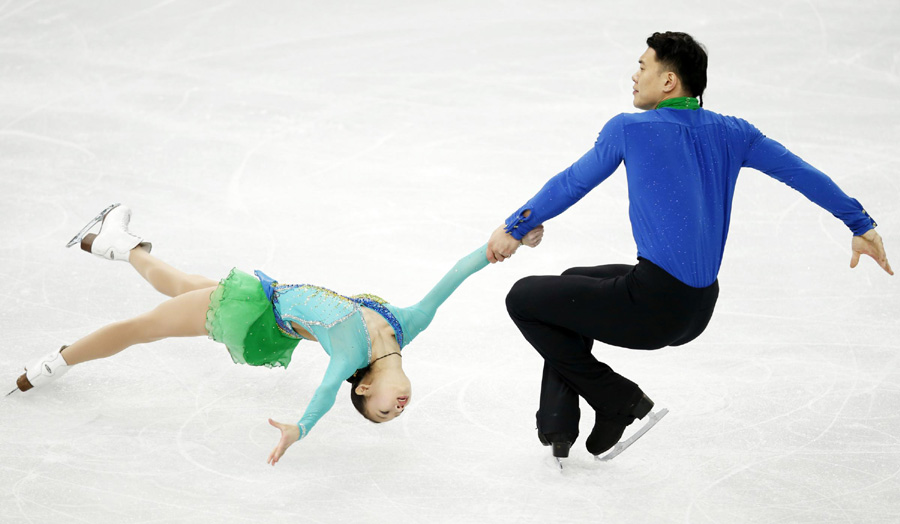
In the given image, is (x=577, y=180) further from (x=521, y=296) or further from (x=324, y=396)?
(x=324, y=396)

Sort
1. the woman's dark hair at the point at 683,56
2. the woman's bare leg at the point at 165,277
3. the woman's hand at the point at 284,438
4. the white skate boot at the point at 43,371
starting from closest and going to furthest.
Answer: the woman's hand at the point at 284,438, the woman's dark hair at the point at 683,56, the white skate boot at the point at 43,371, the woman's bare leg at the point at 165,277

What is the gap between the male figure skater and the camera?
10.1 ft

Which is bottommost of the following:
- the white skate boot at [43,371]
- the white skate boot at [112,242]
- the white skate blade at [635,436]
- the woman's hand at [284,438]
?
the white skate blade at [635,436]

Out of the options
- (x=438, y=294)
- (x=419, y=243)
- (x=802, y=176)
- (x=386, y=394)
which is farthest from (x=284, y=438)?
(x=419, y=243)

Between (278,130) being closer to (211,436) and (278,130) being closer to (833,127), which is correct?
(211,436)

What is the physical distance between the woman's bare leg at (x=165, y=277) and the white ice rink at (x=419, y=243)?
1.28 feet

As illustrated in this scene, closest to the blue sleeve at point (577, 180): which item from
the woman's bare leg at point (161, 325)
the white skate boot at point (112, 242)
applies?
the woman's bare leg at point (161, 325)

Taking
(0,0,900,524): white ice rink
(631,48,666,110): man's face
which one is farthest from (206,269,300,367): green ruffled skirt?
(631,48,666,110): man's face

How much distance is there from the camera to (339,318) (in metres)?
3.45

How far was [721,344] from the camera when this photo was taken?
14.8ft

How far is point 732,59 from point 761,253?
2.65 meters

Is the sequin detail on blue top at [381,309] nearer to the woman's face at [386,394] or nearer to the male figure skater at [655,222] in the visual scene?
the woman's face at [386,394]

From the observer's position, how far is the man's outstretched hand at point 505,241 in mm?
3434

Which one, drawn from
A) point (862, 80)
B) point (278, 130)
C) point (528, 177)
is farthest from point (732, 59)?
point (278, 130)
